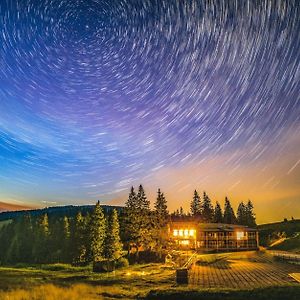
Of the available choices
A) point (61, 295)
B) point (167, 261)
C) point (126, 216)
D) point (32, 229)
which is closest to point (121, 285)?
point (61, 295)

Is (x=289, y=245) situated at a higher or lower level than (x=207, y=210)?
lower

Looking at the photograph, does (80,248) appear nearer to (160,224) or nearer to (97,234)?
(97,234)

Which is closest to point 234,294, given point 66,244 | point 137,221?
point 137,221

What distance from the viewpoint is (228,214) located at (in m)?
105

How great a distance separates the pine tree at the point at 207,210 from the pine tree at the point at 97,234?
46.8 m

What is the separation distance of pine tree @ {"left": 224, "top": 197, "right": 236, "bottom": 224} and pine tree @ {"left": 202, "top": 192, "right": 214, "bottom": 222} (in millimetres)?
5036

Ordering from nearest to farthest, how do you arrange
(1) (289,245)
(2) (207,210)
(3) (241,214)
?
1. (1) (289,245)
2. (2) (207,210)
3. (3) (241,214)

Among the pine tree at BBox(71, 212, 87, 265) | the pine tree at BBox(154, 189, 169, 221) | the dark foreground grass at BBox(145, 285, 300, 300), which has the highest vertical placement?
the pine tree at BBox(154, 189, 169, 221)

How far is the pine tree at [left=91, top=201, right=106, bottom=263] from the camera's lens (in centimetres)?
5900

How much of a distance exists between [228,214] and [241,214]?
8.08m

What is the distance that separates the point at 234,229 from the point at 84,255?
29268mm

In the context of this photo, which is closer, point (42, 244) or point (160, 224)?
point (160, 224)

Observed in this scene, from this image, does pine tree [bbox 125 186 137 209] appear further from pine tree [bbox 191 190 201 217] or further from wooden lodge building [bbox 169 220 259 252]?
pine tree [bbox 191 190 201 217]

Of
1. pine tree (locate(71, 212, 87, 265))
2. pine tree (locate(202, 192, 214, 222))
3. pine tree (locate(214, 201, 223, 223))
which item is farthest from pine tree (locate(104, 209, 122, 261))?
pine tree (locate(214, 201, 223, 223))
